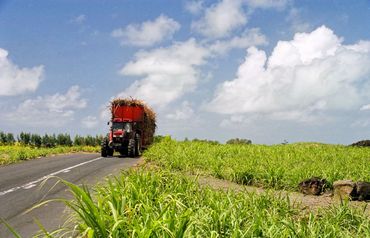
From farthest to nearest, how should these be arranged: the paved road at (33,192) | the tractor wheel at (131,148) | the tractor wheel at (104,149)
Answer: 1. the tractor wheel at (104,149)
2. the tractor wheel at (131,148)
3. the paved road at (33,192)

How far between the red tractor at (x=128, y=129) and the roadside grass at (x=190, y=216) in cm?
1749

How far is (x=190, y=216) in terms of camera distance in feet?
17.5

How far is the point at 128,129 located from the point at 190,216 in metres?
22.0

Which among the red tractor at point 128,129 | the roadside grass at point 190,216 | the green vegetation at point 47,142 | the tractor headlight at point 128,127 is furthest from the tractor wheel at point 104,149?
the roadside grass at point 190,216

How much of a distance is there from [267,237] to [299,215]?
7.18 ft

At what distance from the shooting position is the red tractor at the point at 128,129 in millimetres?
26422

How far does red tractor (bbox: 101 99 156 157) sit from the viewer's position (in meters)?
26.4

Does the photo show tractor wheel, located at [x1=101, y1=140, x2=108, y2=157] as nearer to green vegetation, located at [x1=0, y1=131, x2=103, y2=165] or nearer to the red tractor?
the red tractor

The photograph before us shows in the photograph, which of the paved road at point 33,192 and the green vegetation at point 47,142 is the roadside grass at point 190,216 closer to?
the paved road at point 33,192

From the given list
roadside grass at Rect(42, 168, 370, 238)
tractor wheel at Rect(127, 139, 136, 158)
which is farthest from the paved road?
tractor wheel at Rect(127, 139, 136, 158)

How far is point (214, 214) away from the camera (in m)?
5.85

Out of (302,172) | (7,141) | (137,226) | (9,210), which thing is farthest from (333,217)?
(7,141)

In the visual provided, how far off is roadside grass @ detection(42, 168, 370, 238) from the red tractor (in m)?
17.5

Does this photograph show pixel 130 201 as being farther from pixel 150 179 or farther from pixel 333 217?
pixel 333 217
